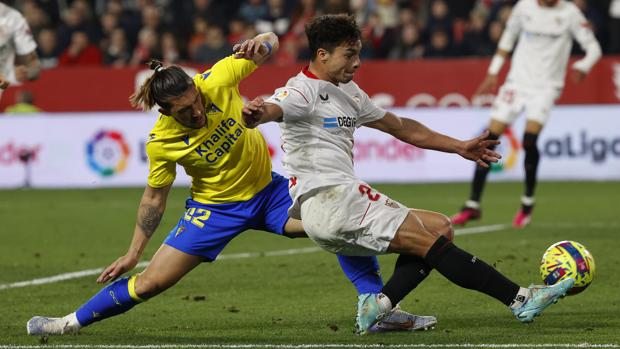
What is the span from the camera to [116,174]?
19688mm

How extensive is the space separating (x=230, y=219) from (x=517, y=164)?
1204 centimetres

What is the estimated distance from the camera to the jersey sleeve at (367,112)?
7336 millimetres

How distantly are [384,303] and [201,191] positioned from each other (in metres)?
1.44

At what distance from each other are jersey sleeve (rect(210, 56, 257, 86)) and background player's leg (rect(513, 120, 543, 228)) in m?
6.27

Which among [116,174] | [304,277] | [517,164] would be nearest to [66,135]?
[116,174]

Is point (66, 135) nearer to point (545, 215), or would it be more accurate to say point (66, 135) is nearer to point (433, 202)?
point (433, 202)

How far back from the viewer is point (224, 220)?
774 cm

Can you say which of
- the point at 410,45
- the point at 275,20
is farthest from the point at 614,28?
the point at 275,20

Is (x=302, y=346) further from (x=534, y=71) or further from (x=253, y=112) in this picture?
(x=534, y=71)

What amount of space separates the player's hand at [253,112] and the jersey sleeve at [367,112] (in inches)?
39.5

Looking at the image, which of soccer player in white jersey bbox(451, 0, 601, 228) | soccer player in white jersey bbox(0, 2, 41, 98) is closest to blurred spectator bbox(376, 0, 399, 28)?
soccer player in white jersey bbox(451, 0, 601, 228)

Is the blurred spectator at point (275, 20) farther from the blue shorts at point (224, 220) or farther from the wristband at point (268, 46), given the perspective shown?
the blue shorts at point (224, 220)

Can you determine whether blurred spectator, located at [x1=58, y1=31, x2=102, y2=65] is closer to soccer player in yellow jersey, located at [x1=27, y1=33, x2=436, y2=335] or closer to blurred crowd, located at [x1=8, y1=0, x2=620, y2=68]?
blurred crowd, located at [x1=8, y1=0, x2=620, y2=68]

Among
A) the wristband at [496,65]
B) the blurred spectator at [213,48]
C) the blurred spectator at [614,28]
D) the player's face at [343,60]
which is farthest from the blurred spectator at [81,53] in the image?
the player's face at [343,60]
